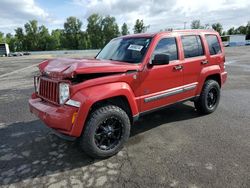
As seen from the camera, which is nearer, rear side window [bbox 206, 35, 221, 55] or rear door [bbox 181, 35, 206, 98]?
rear door [bbox 181, 35, 206, 98]

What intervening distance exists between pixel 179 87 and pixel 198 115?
1.22 metres

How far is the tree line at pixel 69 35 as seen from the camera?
95688 mm

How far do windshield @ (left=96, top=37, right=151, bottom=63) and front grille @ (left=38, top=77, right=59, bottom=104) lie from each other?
133 cm

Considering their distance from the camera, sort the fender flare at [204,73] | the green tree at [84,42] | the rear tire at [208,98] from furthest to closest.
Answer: the green tree at [84,42] < the rear tire at [208,98] < the fender flare at [204,73]

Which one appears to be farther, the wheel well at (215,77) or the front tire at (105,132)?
the wheel well at (215,77)

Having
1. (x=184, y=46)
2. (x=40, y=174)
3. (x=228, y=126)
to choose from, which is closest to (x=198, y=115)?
(x=228, y=126)

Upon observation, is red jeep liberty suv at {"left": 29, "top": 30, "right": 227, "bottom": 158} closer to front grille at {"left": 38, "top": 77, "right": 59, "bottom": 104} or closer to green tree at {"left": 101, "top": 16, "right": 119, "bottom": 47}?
front grille at {"left": 38, "top": 77, "right": 59, "bottom": 104}

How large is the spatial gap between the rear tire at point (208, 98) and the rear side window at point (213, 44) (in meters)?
0.71

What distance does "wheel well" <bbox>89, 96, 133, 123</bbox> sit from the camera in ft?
11.3

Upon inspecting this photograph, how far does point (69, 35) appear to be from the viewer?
9838 cm

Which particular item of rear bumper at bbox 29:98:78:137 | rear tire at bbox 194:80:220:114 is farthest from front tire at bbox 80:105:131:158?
rear tire at bbox 194:80:220:114

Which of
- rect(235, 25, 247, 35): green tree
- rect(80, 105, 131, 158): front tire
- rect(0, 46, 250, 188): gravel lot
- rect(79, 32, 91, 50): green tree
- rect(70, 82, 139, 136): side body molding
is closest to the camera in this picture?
rect(0, 46, 250, 188): gravel lot

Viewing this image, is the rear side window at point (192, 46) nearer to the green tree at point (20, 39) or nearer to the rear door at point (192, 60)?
the rear door at point (192, 60)

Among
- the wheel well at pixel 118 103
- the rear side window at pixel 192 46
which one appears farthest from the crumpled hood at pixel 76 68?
the rear side window at pixel 192 46
